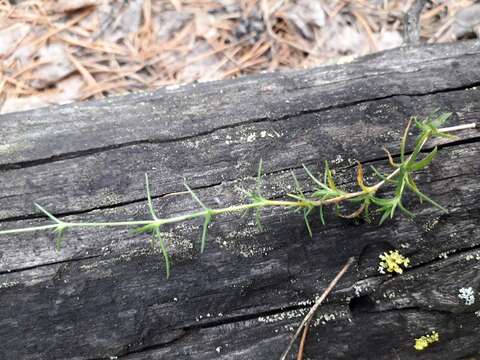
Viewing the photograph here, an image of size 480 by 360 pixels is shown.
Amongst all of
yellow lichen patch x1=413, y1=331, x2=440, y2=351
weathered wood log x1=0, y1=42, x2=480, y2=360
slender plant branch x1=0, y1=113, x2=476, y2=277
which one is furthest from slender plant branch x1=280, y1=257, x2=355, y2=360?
yellow lichen patch x1=413, y1=331, x2=440, y2=351

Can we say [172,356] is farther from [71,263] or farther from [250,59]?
[250,59]

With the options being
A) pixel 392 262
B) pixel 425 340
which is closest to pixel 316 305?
pixel 392 262

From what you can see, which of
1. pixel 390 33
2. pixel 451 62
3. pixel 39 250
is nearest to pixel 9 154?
pixel 39 250

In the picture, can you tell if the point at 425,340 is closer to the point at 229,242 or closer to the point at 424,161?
the point at 424,161

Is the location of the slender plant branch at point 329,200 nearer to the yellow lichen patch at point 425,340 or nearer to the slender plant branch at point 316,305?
the slender plant branch at point 316,305

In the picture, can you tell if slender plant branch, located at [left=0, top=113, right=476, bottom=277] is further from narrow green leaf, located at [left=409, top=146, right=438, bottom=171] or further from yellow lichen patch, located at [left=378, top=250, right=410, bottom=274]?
yellow lichen patch, located at [left=378, top=250, right=410, bottom=274]

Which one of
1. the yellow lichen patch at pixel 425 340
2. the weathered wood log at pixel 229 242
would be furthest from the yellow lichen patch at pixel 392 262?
the yellow lichen patch at pixel 425 340
